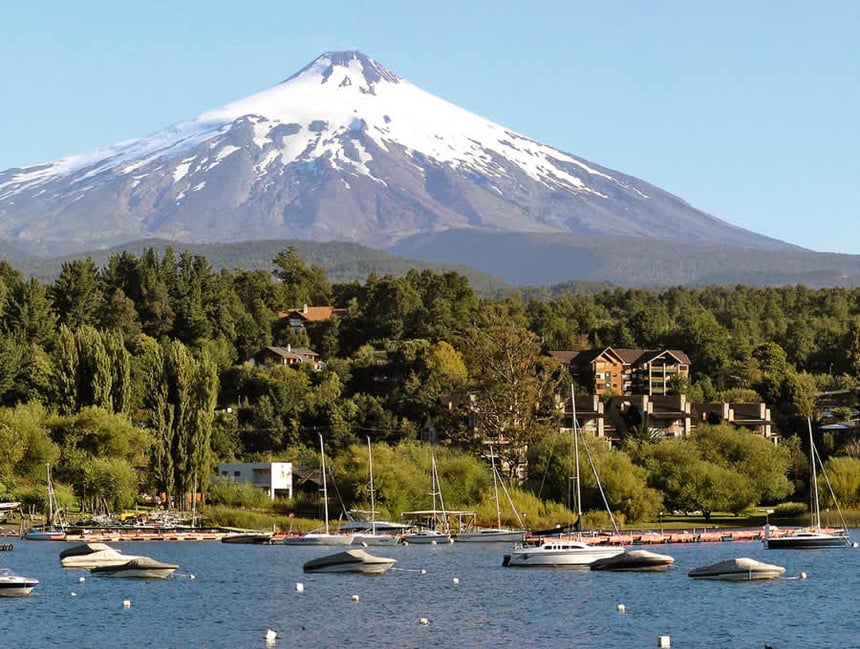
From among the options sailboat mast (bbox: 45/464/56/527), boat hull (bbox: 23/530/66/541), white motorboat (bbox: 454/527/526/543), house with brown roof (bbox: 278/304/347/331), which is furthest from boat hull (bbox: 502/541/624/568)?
house with brown roof (bbox: 278/304/347/331)

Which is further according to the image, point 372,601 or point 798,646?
point 372,601

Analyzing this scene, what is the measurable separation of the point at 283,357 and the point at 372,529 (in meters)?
46.9

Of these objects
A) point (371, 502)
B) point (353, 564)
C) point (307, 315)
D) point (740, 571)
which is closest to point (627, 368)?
point (307, 315)

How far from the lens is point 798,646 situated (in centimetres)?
4381

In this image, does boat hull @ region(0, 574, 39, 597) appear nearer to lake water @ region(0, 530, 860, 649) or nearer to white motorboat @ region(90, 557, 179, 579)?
lake water @ region(0, 530, 860, 649)

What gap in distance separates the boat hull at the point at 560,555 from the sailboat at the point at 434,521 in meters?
16.6

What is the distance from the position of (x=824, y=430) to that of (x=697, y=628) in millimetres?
67272

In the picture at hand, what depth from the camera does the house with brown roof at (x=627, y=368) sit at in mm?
130125

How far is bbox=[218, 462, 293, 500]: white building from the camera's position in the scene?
102 meters

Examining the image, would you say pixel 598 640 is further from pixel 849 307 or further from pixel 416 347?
pixel 849 307

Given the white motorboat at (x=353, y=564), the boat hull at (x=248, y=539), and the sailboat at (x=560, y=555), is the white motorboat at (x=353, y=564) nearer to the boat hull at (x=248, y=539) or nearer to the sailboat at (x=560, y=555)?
the sailboat at (x=560, y=555)

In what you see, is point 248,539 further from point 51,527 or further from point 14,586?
point 14,586

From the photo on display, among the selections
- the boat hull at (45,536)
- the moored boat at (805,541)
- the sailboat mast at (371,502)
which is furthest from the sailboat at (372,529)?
the moored boat at (805,541)

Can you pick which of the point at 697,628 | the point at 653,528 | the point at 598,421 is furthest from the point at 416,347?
the point at 697,628
